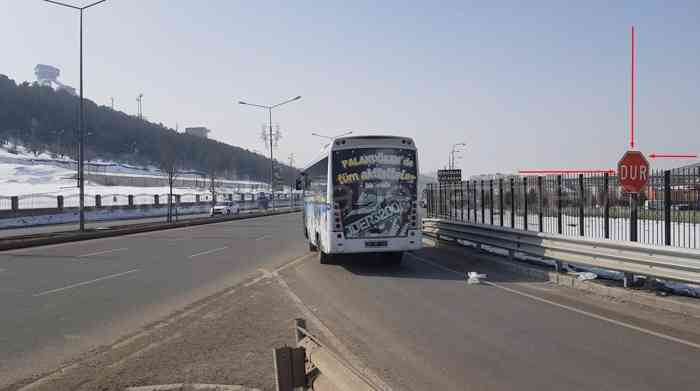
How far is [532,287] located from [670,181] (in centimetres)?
322

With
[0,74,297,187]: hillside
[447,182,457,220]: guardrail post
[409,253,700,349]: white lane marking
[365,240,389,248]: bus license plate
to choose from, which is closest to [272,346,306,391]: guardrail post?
[409,253,700,349]: white lane marking

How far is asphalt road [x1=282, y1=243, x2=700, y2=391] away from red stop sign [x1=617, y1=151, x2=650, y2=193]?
2.63 m

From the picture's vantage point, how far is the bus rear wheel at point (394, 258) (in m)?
15.6

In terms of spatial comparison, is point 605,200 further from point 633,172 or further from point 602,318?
point 602,318

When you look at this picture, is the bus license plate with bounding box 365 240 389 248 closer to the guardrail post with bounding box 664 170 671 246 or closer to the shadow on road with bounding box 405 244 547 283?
the shadow on road with bounding box 405 244 547 283

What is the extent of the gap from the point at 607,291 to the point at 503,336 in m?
3.74

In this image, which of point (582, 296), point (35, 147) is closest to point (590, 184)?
point (582, 296)

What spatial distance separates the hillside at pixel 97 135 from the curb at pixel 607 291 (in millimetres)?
111964

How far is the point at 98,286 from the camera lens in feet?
39.7

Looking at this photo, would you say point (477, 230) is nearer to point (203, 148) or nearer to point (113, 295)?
point (113, 295)

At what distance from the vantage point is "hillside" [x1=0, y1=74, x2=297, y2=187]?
13825 centimetres

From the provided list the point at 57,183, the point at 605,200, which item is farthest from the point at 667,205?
the point at 57,183

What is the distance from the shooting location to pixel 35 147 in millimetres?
132750

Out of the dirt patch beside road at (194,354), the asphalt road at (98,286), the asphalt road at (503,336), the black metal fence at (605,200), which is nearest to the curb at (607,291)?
the asphalt road at (503,336)
